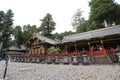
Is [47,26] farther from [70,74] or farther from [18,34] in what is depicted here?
[70,74]

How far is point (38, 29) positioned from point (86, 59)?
3260 centimetres

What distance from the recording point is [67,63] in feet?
46.6

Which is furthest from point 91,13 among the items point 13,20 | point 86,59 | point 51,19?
point 13,20

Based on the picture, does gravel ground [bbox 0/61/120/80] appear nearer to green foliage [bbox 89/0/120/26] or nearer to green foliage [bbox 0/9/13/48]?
green foliage [bbox 89/0/120/26]

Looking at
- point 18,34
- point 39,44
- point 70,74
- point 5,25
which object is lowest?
point 70,74

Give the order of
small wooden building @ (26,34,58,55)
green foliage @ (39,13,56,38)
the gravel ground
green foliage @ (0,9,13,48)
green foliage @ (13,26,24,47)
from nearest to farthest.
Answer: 1. the gravel ground
2. small wooden building @ (26,34,58,55)
3. green foliage @ (39,13,56,38)
4. green foliage @ (13,26,24,47)
5. green foliage @ (0,9,13,48)

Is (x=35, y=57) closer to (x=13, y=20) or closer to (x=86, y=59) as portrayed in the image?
(x=86, y=59)

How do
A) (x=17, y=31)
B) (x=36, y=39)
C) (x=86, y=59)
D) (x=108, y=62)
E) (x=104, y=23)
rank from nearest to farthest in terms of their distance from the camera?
1. (x=108, y=62)
2. (x=86, y=59)
3. (x=36, y=39)
4. (x=104, y=23)
5. (x=17, y=31)

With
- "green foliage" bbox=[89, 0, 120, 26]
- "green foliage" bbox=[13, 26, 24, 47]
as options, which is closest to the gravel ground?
"green foliage" bbox=[89, 0, 120, 26]

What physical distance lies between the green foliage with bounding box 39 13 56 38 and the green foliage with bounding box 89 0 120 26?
1424 cm

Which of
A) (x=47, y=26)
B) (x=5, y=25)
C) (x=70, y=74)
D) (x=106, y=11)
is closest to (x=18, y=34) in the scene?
(x=5, y=25)

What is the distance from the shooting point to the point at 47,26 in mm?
42500

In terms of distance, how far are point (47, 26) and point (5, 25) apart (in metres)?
16.3

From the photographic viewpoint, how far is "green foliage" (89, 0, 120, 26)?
101 ft
